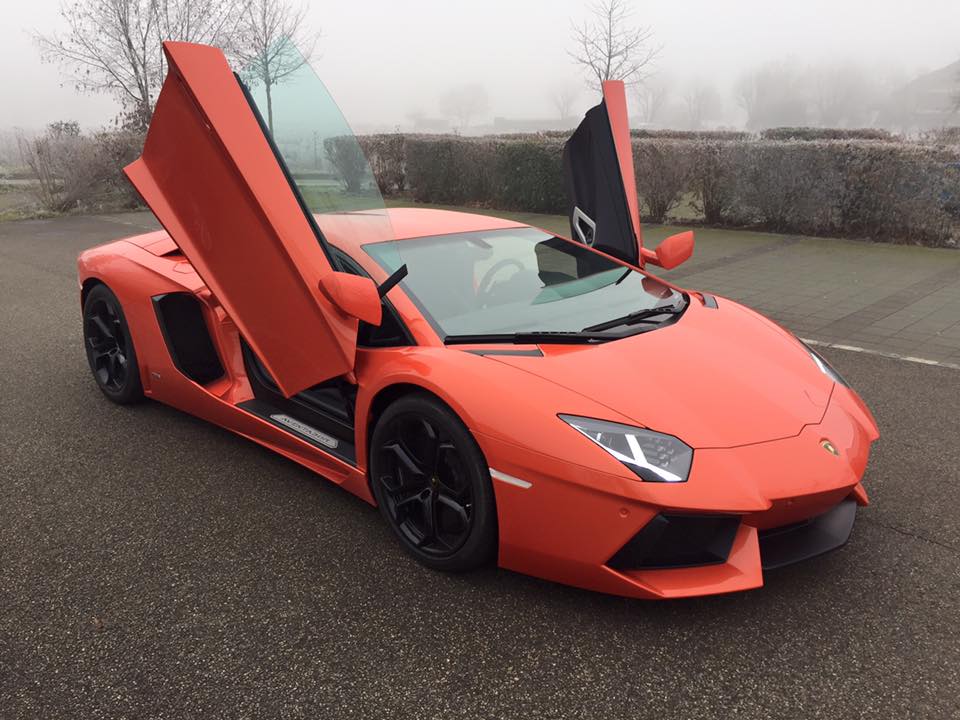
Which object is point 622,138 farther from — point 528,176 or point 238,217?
point 528,176

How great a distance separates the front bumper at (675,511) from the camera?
2.12 metres

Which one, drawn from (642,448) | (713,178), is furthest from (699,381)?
(713,178)

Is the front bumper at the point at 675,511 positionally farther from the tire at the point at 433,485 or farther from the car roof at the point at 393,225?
the car roof at the point at 393,225

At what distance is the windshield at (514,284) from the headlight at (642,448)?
600mm

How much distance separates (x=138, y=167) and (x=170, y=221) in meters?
0.25

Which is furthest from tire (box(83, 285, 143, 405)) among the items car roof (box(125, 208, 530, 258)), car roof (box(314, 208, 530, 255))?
car roof (box(314, 208, 530, 255))

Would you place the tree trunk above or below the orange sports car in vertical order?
above

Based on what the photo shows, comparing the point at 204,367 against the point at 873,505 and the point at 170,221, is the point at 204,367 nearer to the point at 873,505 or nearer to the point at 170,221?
the point at 170,221

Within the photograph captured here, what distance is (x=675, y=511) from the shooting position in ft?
6.91

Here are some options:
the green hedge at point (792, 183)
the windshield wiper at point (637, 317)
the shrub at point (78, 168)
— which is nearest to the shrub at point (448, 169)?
the green hedge at point (792, 183)

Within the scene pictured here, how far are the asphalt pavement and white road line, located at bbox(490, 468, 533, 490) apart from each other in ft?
1.44

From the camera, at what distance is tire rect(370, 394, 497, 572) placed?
241 centimetres

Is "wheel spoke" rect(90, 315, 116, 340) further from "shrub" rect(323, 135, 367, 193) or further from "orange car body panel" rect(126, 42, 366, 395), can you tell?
"shrub" rect(323, 135, 367, 193)

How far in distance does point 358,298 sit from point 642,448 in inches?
42.0
